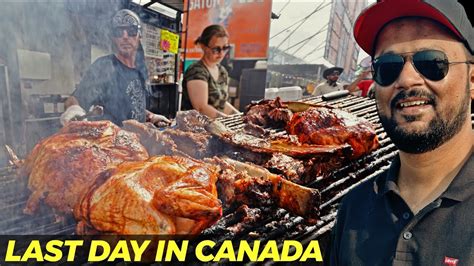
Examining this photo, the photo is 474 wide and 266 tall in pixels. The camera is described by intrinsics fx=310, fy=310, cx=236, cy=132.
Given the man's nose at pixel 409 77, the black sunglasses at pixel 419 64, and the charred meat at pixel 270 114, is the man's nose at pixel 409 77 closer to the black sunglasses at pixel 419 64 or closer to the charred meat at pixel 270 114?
the black sunglasses at pixel 419 64

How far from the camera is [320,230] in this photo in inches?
88.4

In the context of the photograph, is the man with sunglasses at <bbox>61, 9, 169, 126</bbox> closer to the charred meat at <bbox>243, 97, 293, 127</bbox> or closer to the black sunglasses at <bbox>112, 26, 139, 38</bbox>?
the black sunglasses at <bbox>112, 26, 139, 38</bbox>

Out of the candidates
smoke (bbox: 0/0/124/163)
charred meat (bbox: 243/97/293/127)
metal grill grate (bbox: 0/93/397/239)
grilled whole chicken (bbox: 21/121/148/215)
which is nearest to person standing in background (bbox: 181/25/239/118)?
charred meat (bbox: 243/97/293/127)

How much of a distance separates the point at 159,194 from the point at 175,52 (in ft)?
24.9

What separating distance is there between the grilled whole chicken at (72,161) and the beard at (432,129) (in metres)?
1.82

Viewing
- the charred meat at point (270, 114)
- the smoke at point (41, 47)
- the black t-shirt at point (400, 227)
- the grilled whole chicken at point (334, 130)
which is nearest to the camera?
the black t-shirt at point (400, 227)

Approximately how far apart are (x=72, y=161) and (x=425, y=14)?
91.5 inches

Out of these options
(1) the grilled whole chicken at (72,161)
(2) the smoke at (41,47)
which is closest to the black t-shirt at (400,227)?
(1) the grilled whole chicken at (72,161)

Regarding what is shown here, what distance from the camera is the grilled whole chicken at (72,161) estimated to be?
217 cm

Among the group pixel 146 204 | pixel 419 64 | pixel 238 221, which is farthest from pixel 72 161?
pixel 419 64

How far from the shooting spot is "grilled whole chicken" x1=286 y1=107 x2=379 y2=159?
3400mm

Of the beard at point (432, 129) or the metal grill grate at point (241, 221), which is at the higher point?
the beard at point (432, 129)

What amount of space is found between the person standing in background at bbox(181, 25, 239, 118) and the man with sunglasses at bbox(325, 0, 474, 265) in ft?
15.3

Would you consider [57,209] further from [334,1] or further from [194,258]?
[334,1]
